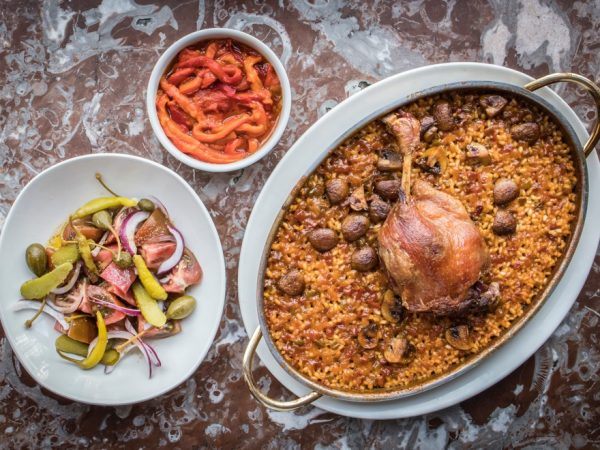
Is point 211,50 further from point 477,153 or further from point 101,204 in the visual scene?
point 477,153

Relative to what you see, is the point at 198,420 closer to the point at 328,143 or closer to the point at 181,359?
the point at 181,359

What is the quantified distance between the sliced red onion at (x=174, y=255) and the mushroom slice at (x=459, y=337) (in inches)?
50.1

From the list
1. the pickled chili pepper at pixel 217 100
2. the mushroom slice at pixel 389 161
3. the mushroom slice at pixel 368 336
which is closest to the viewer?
the mushroom slice at pixel 389 161

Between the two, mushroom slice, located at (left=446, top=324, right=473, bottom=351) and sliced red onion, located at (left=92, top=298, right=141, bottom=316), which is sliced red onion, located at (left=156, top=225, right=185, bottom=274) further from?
mushroom slice, located at (left=446, top=324, right=473, bottom=351)

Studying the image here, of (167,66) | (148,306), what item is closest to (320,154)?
(167,66)

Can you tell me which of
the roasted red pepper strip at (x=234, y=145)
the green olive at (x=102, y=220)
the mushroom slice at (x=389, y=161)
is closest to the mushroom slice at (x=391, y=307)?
the mushroom slice at (x=389, y=161)

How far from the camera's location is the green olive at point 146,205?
2.74 m

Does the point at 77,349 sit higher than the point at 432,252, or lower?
lower

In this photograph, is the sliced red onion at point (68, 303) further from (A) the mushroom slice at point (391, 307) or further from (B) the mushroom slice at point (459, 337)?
(B) the mushroom slice at point (459, 337)

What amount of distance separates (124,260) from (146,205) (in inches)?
10.9

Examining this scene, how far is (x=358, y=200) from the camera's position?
2.50 m

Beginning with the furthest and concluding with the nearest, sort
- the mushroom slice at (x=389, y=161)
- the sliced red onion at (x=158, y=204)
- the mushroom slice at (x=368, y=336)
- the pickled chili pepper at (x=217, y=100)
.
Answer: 1. the sliced red onion at (x=158, y=204)
2. the pickled chili pepper at (x=217, y=100)
3. the mushroom slice at (x=368, y=336)
4. the mushroom slice at (x=389, y=161)

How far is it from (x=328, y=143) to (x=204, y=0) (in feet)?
3.17

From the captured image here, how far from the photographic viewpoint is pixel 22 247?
2.76 meters
